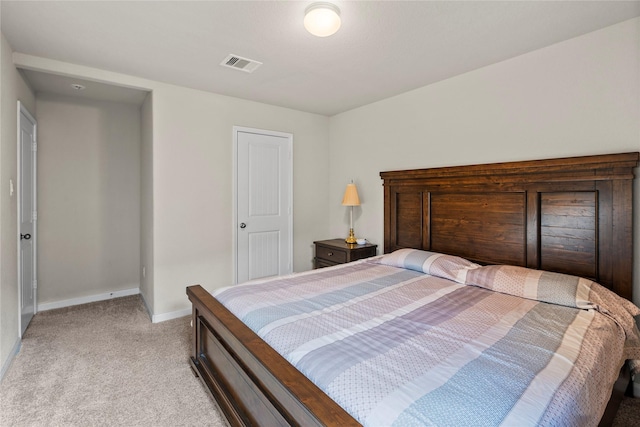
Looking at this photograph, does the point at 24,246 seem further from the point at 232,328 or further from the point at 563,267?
the point at 563,267

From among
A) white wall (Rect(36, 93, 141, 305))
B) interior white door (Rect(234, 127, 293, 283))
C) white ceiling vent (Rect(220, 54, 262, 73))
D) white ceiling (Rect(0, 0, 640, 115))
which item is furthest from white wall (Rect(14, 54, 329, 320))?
white ceiling vent (Rect(220, 54, 262, 73))

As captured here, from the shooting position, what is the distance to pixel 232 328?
1.62 m

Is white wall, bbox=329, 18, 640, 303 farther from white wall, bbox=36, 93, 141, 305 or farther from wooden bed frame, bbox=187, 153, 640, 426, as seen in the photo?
white wall, bbox=36, 93, 141, 305

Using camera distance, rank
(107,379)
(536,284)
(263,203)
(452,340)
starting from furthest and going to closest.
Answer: (263,203)
(107,379)
(536,284)
(452,340)

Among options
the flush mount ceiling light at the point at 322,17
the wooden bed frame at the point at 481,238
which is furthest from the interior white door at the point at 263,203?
the flush mount ceiling light at the point at 322,17

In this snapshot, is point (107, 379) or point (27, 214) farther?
point (27, 214)

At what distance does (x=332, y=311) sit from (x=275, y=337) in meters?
0.39

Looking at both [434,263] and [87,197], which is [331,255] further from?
[87,197]

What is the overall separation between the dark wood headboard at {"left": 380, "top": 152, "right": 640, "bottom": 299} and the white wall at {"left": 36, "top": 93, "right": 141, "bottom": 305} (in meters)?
3.45

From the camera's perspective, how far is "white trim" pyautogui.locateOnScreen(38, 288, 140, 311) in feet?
11.7

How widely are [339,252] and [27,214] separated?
3195mm

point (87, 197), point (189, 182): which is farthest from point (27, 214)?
point (189, 182)

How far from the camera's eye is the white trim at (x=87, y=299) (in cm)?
357

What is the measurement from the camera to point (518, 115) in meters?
2.55
